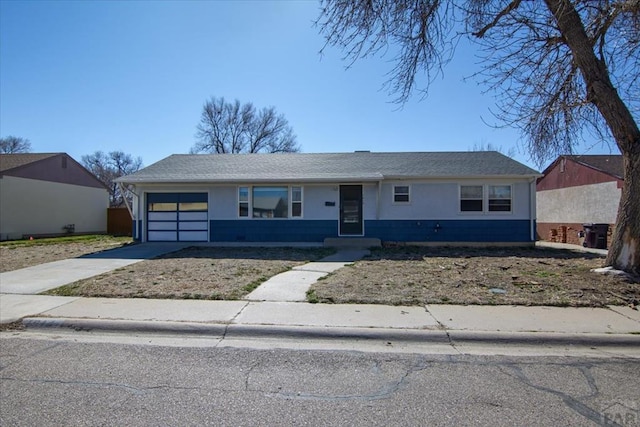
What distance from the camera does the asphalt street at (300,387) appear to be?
308 cm

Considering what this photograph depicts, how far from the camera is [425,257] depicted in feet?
41.3

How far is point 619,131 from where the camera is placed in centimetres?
827

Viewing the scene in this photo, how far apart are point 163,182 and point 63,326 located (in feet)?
37.9

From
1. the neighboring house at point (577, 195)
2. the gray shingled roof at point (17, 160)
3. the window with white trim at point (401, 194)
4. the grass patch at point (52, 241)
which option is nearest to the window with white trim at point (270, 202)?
the window with white trim at point (401, 194)

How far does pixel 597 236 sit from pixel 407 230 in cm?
856

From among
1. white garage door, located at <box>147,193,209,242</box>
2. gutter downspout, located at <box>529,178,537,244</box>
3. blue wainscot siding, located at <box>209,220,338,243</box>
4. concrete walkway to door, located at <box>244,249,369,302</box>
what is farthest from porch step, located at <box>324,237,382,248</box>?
gutter downspout, located at <box>529,178,537,244</box>

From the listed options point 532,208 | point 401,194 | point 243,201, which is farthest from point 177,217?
point 532,208

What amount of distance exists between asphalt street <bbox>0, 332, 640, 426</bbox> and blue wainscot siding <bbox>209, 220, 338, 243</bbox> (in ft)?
38.6

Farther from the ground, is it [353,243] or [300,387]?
[353,243]

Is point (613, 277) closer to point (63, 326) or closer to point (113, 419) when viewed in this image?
point (113, 419)

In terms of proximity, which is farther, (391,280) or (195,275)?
(195,275)

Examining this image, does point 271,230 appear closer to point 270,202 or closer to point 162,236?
point 270,202

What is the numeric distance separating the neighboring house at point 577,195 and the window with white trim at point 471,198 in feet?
14.0

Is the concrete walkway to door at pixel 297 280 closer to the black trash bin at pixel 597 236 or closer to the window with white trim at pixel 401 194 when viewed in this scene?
the window with white trim at pixel 401 194
